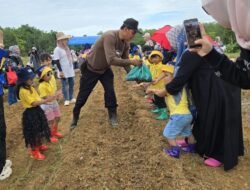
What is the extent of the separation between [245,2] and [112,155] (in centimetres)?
323

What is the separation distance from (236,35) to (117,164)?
8.38 feet

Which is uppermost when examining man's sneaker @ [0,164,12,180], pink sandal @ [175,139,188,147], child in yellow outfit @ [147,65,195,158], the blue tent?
child in yellow outfit @ [147,65,195,158]

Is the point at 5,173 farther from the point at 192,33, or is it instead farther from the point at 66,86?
the point at 66,86

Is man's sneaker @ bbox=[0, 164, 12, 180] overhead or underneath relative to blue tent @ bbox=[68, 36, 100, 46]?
overhead

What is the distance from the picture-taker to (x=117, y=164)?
13.4 feet

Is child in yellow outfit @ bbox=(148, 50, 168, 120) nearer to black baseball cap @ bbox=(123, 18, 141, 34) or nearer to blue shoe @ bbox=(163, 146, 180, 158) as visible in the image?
black baseball cap @ bbox=(123, 18, 141, 34)

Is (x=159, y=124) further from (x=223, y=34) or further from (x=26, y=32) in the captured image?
(x=26, y=32)

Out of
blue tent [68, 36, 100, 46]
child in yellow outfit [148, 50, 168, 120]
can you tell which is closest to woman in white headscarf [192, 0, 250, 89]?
child in yellow outfit [148, 50, 168, 120]

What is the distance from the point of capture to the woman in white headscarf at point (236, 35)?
69.3 inches

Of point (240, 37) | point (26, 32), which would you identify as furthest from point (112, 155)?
point (26, 32)

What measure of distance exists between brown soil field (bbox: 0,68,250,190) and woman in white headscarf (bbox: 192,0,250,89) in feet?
1.35

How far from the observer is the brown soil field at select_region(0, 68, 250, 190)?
363cm

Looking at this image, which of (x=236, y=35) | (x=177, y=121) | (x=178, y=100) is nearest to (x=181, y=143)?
(x=177, y=121)

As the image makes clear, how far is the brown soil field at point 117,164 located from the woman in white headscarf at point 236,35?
41cm
